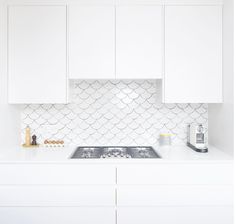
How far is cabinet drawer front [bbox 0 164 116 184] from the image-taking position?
196cm

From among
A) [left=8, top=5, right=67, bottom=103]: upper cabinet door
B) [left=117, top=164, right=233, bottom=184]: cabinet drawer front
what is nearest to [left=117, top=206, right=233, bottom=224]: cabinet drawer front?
[left=117, top=164, right=233, bottom=184]: cabinet drawer front

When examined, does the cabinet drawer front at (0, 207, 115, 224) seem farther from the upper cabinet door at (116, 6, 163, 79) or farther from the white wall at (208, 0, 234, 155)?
the upper cabinet door at (116, 6, 163, 79)

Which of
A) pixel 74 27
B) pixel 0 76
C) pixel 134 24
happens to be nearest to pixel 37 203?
pixel 0 76

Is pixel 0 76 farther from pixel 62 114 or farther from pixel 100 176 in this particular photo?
pixel 100 176

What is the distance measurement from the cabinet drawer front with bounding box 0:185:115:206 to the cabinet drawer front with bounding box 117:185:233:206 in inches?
10.8

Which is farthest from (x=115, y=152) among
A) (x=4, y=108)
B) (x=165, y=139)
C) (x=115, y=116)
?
(x=4, y=108)

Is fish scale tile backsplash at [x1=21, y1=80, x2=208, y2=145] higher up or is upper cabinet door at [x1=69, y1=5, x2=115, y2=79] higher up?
upper cabinet door at [x1=69, y1=5, x2=115, y2=79]

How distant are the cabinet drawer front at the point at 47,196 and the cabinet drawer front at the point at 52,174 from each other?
0.18ft

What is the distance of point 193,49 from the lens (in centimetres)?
220

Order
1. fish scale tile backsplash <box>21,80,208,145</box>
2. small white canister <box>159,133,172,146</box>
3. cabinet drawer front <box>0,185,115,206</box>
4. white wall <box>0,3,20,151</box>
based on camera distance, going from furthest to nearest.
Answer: fish scale tile backsplash <box>21,80,208,145</box>
small white canister <box>159,133,172,146</box>
white wall <box>0,3,20,151</box>
cabinet drawer front <box>0,185,115,206</box>

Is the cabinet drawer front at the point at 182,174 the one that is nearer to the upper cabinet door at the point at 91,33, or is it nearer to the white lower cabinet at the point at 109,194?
the white lower cabinet at the point at 109,194

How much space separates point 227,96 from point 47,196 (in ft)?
5.56

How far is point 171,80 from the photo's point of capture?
2219 mm

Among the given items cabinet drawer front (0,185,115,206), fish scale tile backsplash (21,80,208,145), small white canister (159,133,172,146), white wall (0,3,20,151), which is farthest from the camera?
fish scale tile backsplash (21,80,208,145)
